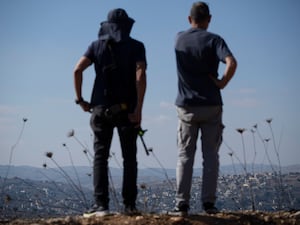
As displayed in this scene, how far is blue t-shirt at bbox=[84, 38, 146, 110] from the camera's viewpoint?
523cm

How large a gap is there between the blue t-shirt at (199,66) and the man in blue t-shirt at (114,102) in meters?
0.45

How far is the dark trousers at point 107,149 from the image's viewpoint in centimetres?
520

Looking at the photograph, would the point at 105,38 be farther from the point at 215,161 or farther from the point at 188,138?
the point at 215,161

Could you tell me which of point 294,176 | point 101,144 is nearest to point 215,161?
point 101,144

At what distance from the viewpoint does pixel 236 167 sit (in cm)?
803

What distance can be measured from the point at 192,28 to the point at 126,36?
735 mm

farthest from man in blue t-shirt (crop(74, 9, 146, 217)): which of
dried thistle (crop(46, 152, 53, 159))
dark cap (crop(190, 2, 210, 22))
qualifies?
dried thistle (crop(46, 152, 53, 159))

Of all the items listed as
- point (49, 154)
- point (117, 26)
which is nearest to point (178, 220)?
point (49, 154)

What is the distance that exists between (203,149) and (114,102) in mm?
1084

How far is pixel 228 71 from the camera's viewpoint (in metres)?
4.98

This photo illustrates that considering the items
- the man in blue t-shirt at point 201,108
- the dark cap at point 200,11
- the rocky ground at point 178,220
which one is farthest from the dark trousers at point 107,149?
the dark cap at point 200,11

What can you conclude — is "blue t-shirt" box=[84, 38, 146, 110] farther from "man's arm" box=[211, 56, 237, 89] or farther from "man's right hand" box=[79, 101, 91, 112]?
"man's arm" box=[211, 56, 237, 89]

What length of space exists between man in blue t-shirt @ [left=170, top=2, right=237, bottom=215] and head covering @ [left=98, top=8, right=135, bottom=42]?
2.14 ft

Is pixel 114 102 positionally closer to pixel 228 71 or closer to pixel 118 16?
pixel 118 16
